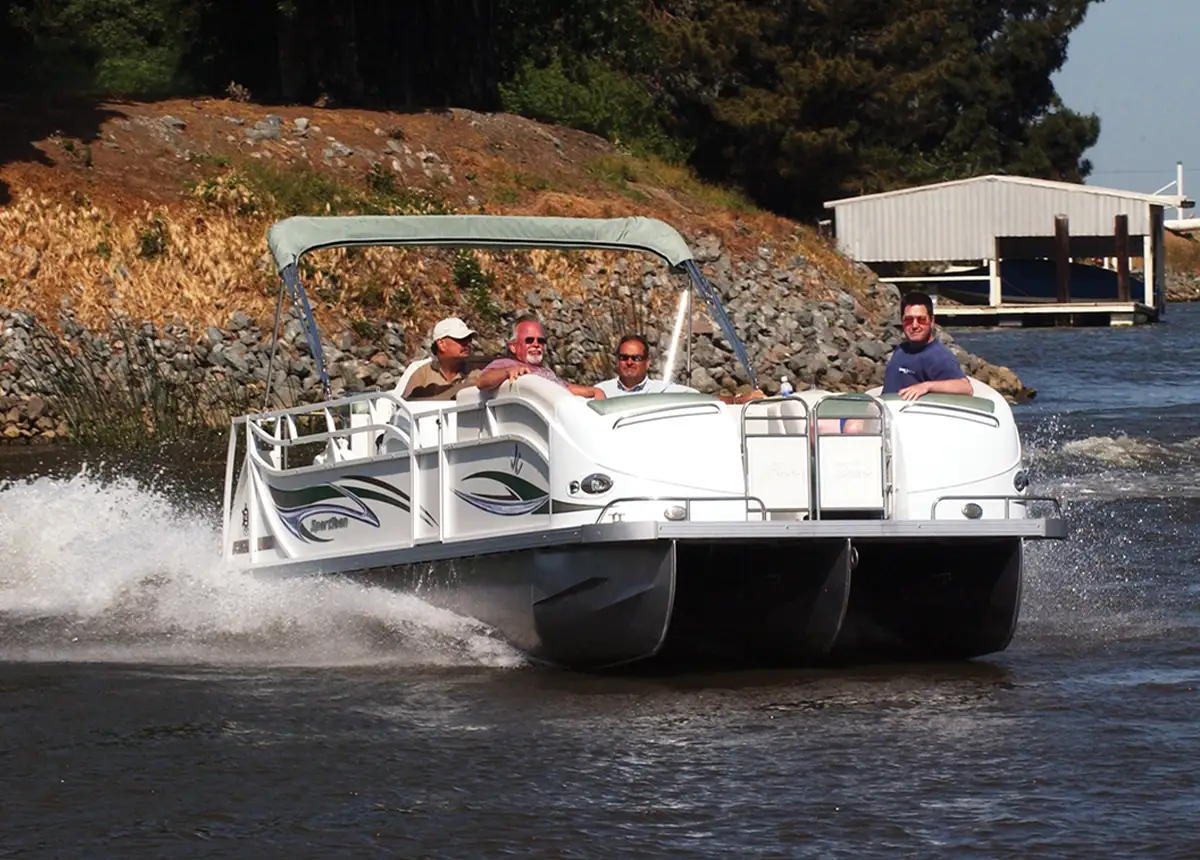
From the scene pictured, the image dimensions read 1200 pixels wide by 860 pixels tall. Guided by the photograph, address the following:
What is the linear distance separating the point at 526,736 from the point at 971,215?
52028 millimetres

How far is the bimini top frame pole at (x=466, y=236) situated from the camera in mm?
13688

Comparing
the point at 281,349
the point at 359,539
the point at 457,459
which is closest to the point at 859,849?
the point at 457,459

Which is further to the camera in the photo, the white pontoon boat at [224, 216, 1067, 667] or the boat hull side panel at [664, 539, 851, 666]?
the boat hull side panel at [664, 539, 851, 666]

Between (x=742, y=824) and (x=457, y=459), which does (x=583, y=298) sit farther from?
(x=742, y=824)

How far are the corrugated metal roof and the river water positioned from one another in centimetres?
4538

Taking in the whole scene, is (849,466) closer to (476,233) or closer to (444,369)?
(444,369)

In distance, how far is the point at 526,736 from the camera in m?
9.25

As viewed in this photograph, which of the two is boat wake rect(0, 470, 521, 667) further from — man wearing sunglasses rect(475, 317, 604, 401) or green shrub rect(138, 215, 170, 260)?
green shrub rect(138, 215, 170, 260)

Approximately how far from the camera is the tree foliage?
42.8 meters

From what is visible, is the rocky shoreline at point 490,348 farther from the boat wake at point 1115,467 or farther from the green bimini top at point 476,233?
the green bimini top at point 476,233

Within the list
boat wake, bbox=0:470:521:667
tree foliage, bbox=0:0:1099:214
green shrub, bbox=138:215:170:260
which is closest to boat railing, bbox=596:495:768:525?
boat wake, bbox=0:470:521:667

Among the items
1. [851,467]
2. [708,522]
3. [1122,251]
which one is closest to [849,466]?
[851,467]

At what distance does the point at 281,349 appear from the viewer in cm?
2775

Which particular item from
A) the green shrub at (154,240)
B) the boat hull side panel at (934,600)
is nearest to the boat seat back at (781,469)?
the boat hull side panel at (934,600)
